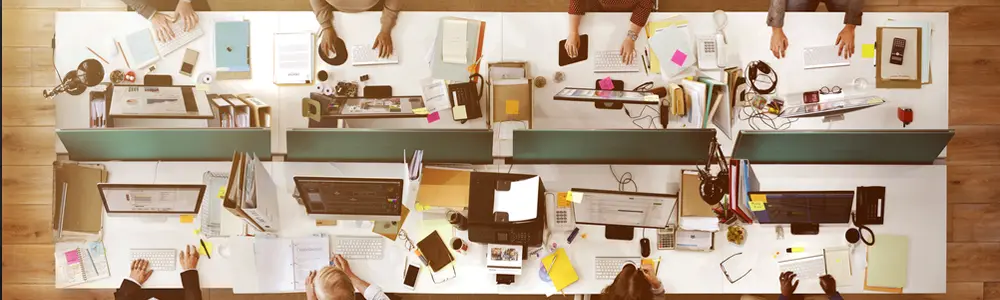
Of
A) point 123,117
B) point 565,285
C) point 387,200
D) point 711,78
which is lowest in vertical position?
point 565,285

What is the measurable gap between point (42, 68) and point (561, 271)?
141 inches

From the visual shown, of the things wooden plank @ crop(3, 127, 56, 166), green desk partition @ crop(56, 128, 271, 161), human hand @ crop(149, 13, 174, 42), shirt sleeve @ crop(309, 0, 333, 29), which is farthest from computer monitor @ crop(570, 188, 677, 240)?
wooden plank @ crop(3, 127, 56, 166)

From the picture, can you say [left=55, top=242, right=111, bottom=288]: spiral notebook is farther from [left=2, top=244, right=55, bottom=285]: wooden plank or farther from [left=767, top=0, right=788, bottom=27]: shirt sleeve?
[left=767, top=0, right=788, bottom=27]: shirt sleeve

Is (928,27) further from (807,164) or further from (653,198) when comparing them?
(653,198)

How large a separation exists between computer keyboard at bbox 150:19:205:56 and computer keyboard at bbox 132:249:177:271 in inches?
43.6

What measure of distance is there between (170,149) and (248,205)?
771mm

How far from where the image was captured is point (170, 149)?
9.97 feet

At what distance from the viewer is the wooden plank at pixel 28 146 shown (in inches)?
145

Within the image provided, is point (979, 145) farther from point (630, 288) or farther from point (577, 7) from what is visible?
point (577, 7)

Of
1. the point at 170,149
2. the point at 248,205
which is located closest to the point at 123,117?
the point at 170,149

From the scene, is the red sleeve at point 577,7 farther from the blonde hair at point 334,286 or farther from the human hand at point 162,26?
the human hand at point 162,26

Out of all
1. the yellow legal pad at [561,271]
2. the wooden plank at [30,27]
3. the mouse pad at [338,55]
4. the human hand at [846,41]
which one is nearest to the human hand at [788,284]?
the yellow legal pad at [561,271]

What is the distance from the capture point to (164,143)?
300cm

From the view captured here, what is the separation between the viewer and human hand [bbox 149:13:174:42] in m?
3.12
